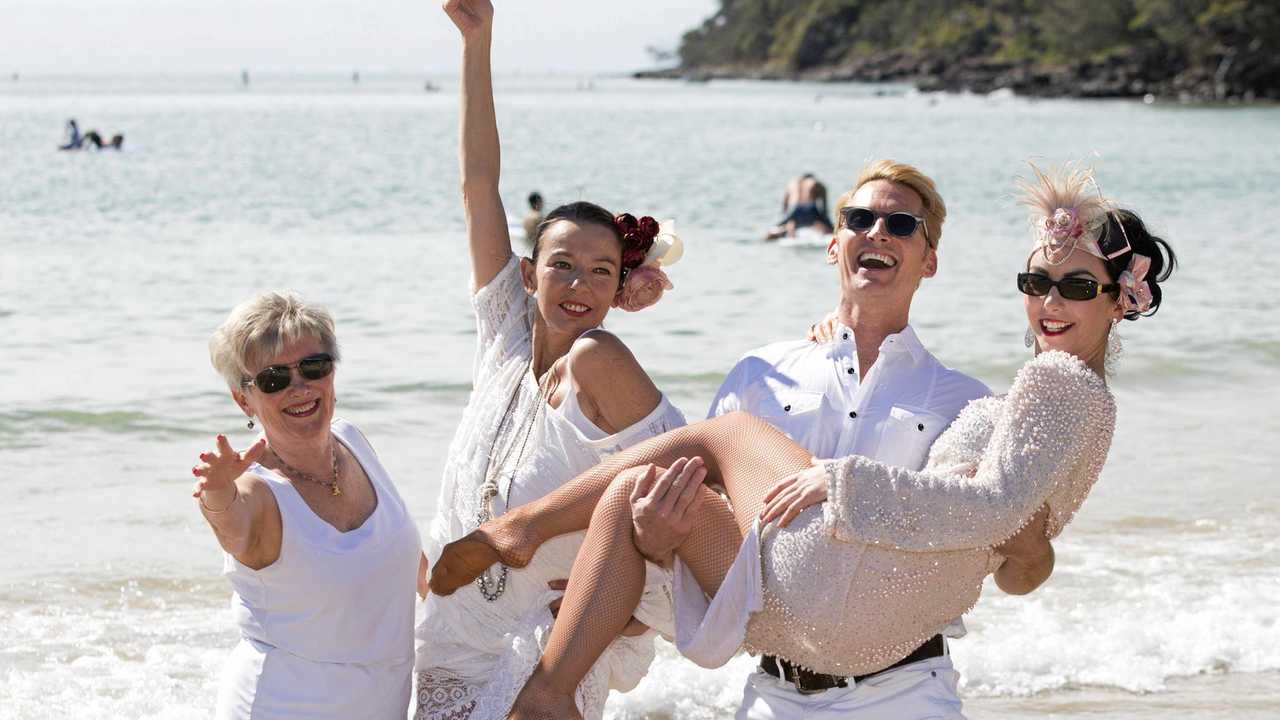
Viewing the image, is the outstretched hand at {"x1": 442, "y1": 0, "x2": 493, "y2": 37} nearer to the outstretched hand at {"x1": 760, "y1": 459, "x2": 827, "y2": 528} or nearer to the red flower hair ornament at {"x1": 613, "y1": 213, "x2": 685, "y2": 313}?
the red flower hair ornament at {"x1": 613, "y1": 213, "x2": 685, "y2": 313}

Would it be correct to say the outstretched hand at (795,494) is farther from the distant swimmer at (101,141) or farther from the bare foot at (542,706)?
the distant swimmer at (101,141)

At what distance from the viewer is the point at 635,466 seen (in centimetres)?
392

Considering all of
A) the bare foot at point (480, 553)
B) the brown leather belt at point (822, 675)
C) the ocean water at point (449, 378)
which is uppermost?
the bare foot at point (480, 553)

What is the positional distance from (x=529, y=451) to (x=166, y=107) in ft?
293

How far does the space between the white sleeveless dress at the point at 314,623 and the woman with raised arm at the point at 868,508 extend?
0.39 m

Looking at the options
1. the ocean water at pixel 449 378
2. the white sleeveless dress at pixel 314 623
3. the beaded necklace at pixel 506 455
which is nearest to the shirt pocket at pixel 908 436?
the ocean water at pixel 449 378

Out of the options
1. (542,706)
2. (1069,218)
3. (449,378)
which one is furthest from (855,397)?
(449,378)

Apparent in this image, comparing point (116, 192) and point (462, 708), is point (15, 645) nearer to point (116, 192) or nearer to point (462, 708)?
point (462, 708)

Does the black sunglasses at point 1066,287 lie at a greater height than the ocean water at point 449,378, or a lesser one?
greater

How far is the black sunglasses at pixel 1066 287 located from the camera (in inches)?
152

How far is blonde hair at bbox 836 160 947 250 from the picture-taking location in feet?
14.1

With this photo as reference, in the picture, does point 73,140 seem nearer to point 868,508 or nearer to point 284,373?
point 284,373

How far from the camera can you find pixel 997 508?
11.8 feet

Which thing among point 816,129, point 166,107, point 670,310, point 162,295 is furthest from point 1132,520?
point 166,107
